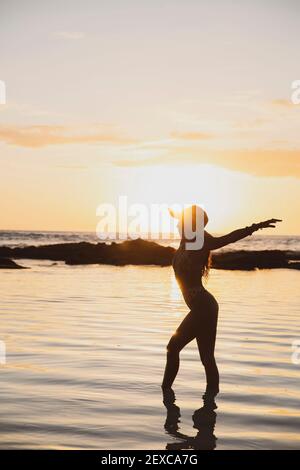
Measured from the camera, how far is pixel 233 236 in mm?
8594

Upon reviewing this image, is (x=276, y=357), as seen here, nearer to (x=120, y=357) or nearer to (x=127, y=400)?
(x=120, y=357)

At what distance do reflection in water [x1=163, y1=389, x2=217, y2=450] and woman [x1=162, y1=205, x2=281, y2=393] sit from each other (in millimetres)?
319

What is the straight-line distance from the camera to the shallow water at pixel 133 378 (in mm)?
7328

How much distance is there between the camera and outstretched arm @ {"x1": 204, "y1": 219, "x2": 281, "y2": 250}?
859cm

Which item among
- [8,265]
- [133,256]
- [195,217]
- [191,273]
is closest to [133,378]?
[191,273]

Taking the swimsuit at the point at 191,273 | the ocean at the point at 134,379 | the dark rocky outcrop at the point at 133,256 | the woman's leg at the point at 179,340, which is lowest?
the dark rocky outcrop at the point at 133,256

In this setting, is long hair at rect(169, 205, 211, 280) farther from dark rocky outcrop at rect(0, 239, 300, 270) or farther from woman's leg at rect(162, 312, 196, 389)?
dark rocky outcrop at rect(0, 239, 300, 270)

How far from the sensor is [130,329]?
15.0 m

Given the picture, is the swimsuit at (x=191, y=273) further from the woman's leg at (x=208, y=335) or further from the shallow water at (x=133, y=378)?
the shallow water at (x=133, y=378)

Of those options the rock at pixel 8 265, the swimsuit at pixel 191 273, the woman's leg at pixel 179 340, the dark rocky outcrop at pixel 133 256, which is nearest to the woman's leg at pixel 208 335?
the woman's leg at pixel 179 340

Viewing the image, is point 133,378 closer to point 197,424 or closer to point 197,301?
point 197,301

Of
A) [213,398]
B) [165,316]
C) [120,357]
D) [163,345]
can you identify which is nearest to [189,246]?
[213,398]

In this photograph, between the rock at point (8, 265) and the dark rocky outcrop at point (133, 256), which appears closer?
the rock at point (8, 265)

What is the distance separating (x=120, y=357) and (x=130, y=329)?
10.8 feet
